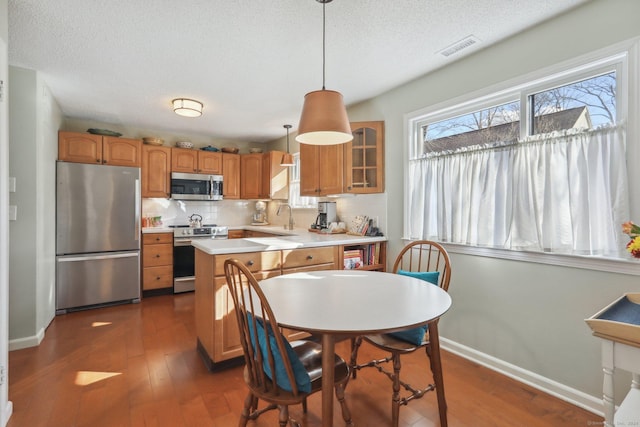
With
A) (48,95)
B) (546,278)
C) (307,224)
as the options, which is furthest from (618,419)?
(48,95)

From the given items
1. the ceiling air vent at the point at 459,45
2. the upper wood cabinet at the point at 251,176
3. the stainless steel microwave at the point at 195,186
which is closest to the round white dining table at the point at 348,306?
the ceiling air vent at the point at 459,45

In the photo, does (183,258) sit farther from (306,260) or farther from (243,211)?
(306,260)

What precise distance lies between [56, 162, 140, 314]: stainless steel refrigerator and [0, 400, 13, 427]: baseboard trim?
2038 millimetres

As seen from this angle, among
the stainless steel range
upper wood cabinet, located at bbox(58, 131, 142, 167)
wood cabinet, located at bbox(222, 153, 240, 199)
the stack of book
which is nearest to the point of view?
the stack of book

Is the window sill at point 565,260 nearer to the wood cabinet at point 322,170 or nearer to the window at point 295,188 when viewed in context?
the wood cabinet at point 322,170

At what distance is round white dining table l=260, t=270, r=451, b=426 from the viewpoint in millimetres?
1163

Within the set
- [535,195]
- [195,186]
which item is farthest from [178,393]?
[195,186]

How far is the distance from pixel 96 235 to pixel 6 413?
91.6 inches

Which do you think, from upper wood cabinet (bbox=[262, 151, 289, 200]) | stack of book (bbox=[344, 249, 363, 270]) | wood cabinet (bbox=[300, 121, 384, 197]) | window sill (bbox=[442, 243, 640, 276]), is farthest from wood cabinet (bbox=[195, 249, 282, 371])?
upper wood cabinet (bbox=[262, 151, 289, 200])

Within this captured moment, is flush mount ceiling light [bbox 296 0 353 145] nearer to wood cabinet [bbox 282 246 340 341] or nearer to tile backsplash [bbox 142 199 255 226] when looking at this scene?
wood cabinet [bbox 282 246 340 341]

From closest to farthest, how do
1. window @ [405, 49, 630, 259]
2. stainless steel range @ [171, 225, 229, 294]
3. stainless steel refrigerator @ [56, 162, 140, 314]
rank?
window @ [405, 49, 630, 259] → stainless steel refrigerator @ [56, 162, 140, 314] → stainless steel range @ [171, 225, 229, 294]

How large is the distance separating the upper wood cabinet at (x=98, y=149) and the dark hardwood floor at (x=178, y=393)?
2.19 meters

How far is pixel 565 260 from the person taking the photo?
1945 mm

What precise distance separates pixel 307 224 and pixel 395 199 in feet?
6.08
